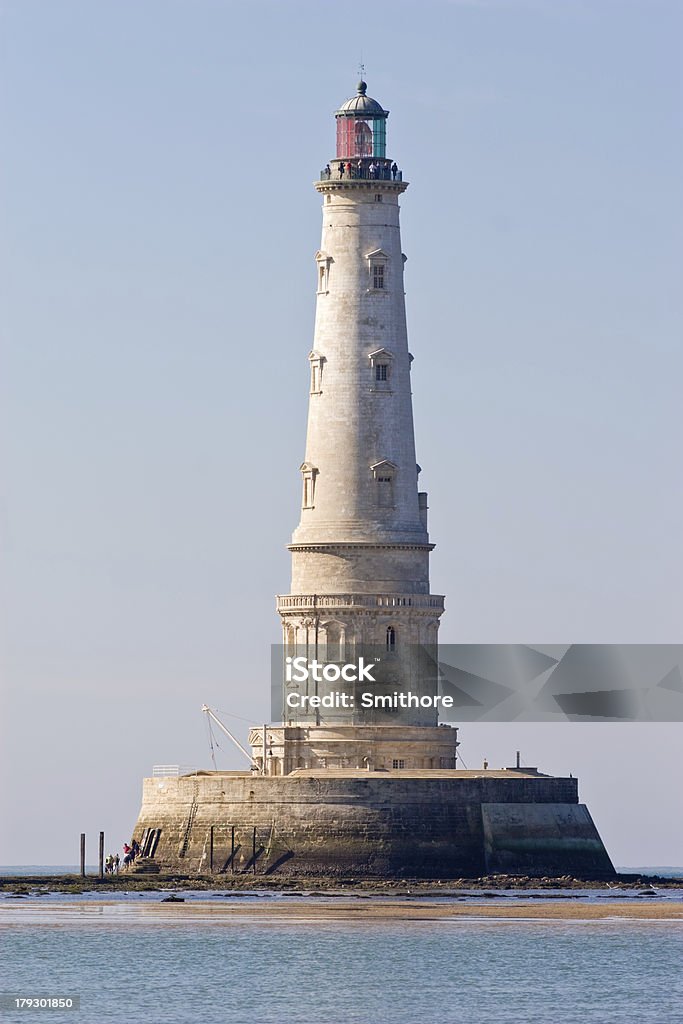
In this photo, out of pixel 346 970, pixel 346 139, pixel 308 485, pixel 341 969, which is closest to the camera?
pixel 346 970

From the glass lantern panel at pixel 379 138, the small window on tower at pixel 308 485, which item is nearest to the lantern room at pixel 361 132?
the glass lantern panel at pixel 379 138

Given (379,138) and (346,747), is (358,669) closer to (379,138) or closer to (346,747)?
(346,747)

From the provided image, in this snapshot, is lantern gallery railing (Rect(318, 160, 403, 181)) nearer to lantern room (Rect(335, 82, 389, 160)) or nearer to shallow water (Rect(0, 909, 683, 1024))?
lantern room (Rect(335, 82, 389, 160))

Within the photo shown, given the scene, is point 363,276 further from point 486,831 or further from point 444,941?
point 444,941

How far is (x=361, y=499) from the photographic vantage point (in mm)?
109188

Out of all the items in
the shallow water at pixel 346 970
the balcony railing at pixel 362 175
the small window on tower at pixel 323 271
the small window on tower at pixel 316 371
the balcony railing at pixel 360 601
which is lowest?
the shallow water at pixel 346 970

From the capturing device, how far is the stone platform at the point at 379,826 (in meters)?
102

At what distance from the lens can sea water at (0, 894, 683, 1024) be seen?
71.2 meters

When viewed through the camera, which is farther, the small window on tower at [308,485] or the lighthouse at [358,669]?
the small window on tower at [308,485]

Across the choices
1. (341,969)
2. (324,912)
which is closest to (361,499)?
(324,912)

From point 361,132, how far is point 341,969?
41.7m

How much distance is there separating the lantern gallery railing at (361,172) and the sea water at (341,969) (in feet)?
97.1

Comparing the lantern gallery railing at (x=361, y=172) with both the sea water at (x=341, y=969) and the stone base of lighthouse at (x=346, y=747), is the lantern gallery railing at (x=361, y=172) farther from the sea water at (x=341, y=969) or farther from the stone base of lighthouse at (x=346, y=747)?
the sea water at (x=341, y=969)

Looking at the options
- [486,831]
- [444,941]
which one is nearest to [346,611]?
[486,831]
